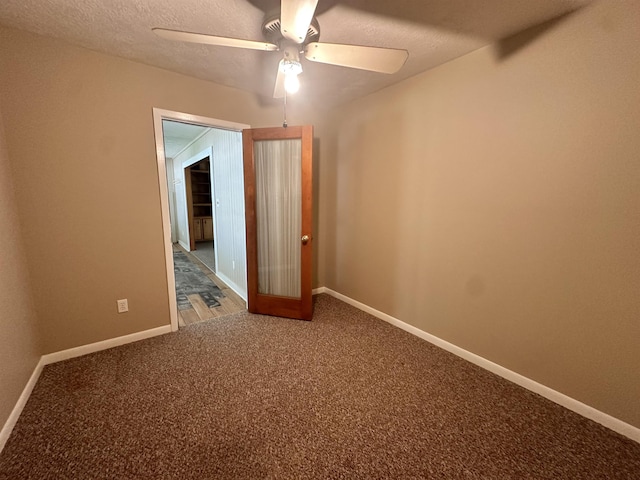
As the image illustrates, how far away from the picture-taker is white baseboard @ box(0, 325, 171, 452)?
140 cm

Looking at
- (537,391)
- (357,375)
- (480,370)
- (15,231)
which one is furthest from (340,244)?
(15,231)

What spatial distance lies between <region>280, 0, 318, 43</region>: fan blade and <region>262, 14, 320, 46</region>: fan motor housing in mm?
238

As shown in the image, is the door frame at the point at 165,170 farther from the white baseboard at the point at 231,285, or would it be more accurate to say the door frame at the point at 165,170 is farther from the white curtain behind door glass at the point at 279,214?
the white baseboard at the point at 231,285

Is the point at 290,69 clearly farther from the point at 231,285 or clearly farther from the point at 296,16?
the point at 231,285

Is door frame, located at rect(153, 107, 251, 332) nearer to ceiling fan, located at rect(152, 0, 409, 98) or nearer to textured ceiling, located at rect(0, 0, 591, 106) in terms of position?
textured ceiling, located at rect(0, 0, 591, 106)

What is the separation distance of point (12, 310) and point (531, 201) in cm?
339

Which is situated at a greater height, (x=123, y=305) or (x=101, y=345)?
(x=123, y=305)

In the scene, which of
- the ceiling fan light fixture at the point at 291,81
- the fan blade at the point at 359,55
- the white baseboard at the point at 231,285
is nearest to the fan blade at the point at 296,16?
the fan blade at the point at 359,55

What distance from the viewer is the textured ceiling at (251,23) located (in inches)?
56.1

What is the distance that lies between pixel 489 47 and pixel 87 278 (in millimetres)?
3545

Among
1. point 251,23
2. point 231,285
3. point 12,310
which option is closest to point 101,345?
point 12,310

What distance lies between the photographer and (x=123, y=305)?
2227mm

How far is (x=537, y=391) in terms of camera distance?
1.75m

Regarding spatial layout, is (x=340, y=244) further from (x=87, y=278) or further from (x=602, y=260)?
(x=87, y=278)
